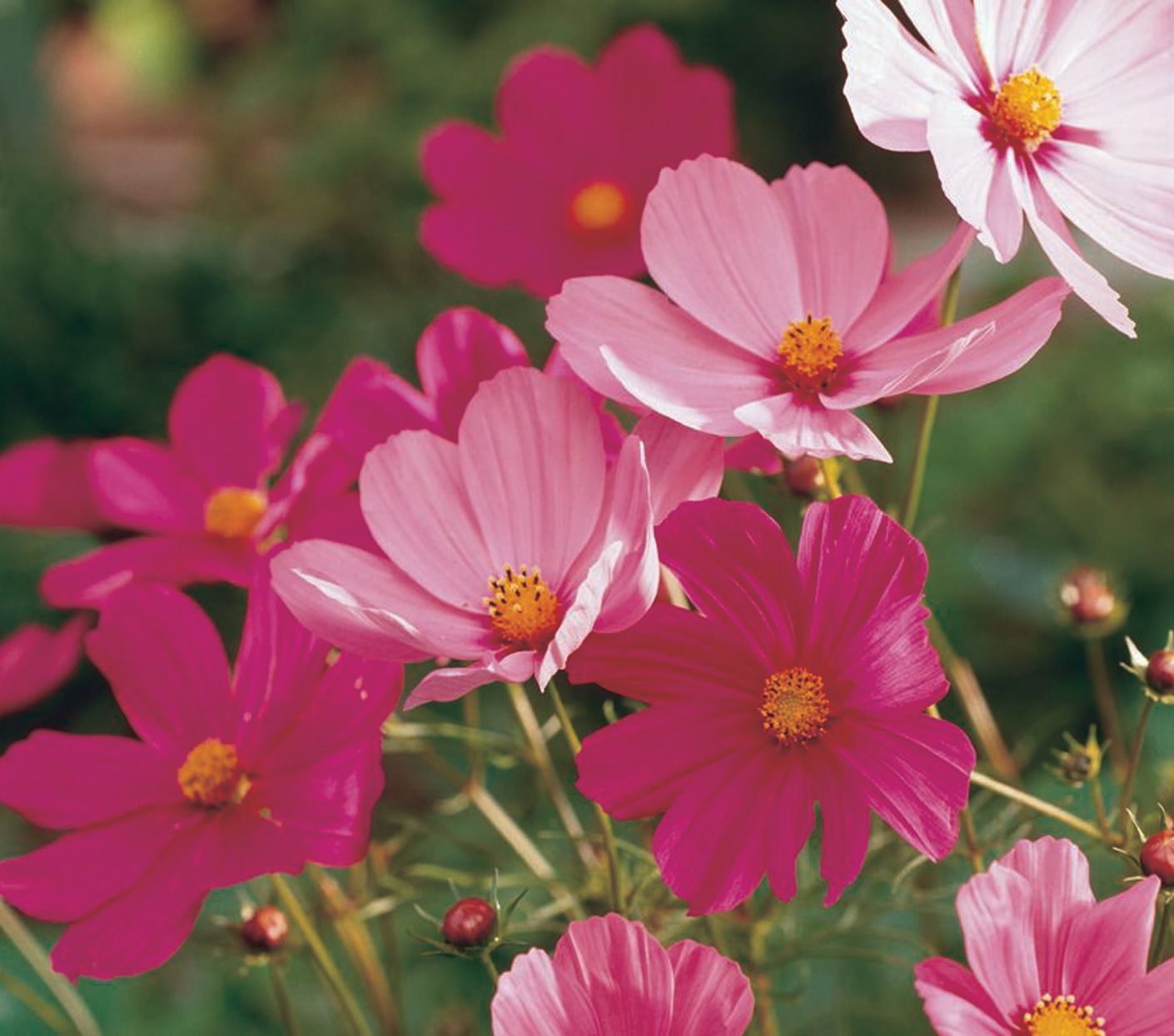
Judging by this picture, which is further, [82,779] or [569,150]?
[569,150]

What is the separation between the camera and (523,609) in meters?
0.34

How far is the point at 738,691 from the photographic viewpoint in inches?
12.5

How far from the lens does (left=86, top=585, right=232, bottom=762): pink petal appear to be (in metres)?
0.37

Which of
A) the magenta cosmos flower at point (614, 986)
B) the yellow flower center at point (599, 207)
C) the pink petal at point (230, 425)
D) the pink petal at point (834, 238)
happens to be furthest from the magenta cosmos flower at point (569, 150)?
the magenta cosmos flower at point (614, 986)

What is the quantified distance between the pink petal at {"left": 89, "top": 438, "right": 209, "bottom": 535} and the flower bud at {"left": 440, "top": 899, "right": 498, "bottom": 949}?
0.53ft

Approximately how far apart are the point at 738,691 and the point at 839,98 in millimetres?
2295

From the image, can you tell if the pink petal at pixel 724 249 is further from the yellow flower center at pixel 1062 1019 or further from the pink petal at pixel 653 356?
the yellow flower center at pixel 1062 1019

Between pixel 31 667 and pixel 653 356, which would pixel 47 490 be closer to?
pixel 31 667

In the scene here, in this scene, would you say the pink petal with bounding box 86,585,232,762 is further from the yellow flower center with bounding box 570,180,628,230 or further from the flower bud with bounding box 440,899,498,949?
the yellow flower center with bounding box 570,180,628,230

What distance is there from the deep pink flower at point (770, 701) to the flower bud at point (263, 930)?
0.40 ft

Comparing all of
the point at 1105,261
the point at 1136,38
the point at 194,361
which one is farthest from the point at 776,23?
the point at 1136,38

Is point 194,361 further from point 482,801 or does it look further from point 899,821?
point 899,821

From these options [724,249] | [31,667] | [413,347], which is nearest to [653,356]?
[724,249]

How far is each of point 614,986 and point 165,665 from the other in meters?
0.14
